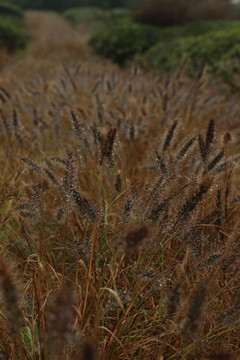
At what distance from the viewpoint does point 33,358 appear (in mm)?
1181

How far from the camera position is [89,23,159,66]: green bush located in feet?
34.8

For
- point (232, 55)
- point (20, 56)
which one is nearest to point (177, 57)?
point (232, 55)

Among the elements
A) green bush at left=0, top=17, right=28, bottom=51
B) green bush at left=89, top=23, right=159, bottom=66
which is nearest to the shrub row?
green bush at left=89, top=23, right=159, bottom=66

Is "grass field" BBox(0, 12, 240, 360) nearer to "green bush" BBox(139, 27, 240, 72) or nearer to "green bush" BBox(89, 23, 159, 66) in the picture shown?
"green bush" BBox(139, 27, 240, 72)

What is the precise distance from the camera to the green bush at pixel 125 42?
10.6m

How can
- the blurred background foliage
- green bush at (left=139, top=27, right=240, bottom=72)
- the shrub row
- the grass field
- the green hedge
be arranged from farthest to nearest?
the green hedge, the shrub row, the blurred background foliage, green bush at (left=139, top=27, right=240, bottom=72), the grass field

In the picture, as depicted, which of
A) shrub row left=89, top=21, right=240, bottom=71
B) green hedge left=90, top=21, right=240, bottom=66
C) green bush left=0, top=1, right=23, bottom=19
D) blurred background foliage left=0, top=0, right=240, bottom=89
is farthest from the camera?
green bush left=0, top=1, right=23, bottom=19

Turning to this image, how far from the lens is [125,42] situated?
10.9 metres

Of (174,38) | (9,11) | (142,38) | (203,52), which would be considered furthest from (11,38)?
(203,52)

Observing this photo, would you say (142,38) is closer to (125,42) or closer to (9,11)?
(125,42)

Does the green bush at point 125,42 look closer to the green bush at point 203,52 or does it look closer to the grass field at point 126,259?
the green bush at point 203,52

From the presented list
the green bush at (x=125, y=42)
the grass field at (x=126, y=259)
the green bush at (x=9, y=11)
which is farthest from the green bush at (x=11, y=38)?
the grass field at (x=126, y=259)

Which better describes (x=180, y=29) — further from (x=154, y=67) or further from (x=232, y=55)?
(x=232, y=55)

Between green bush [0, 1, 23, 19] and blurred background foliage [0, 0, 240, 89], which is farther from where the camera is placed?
green bush [0, 1, 23, 19]
